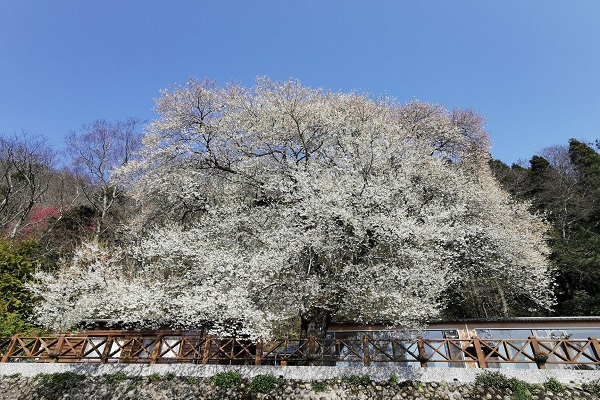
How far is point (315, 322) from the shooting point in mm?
12672

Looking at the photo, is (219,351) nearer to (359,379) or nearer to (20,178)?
(359,379)

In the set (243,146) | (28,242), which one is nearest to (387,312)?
(243,146)

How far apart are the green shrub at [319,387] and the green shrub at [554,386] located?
640 centimetres

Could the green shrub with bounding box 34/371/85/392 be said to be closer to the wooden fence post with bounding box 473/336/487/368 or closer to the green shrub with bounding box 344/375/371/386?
the green shrub with bounding box 344/375/371/386

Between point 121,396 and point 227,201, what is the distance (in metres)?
9.10

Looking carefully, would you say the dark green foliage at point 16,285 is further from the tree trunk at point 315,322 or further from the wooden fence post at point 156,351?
the tree trunk at point 315,322

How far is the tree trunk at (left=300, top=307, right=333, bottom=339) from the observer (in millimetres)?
12500

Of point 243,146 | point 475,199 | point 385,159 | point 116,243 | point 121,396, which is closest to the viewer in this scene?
point 121,396

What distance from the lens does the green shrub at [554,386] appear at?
9.36 meters

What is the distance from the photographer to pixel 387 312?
36.8ft

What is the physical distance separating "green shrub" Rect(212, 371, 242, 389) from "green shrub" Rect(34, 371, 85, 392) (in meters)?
4.93

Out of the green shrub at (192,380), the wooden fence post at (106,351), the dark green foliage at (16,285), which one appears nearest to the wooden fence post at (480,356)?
the green shrub at (192,380)

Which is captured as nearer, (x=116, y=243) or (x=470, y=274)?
(x=470, y=274)

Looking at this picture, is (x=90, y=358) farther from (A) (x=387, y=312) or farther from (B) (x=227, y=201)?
(A) (x=387, y=312)
